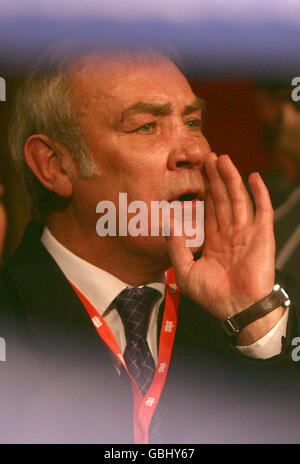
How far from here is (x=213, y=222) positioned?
125cm

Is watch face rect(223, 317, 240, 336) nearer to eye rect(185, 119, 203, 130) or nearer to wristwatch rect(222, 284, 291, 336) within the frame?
wristwatch rect(222, 284, 291, 336)

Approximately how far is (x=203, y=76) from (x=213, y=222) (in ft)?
1.07

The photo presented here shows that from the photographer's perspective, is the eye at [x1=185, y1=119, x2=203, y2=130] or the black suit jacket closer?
the black suit jacket

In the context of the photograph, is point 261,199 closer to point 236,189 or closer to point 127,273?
point 236,189

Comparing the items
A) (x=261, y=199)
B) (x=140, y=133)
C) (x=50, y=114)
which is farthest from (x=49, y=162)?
(x=261, y=199)

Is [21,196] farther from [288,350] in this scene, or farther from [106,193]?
[288,350]

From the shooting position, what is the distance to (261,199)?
1177 millimetres

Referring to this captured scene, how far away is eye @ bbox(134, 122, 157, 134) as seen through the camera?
1222 millimetres

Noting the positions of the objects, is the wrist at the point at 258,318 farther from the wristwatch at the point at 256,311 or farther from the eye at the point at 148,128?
the eye at the point at 148,128

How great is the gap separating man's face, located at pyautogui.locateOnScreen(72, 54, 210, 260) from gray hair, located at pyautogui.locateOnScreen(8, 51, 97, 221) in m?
0.02

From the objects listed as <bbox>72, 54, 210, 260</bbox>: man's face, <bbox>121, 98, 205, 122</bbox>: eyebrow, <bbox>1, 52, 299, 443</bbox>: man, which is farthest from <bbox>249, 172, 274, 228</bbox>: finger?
<bbox>121, 98, 205, 122</bbox>: eyebrow

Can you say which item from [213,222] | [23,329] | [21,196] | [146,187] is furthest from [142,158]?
[23,329]

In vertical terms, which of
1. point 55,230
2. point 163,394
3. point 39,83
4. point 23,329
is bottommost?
point 163,394

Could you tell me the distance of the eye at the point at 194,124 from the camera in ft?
4.16
